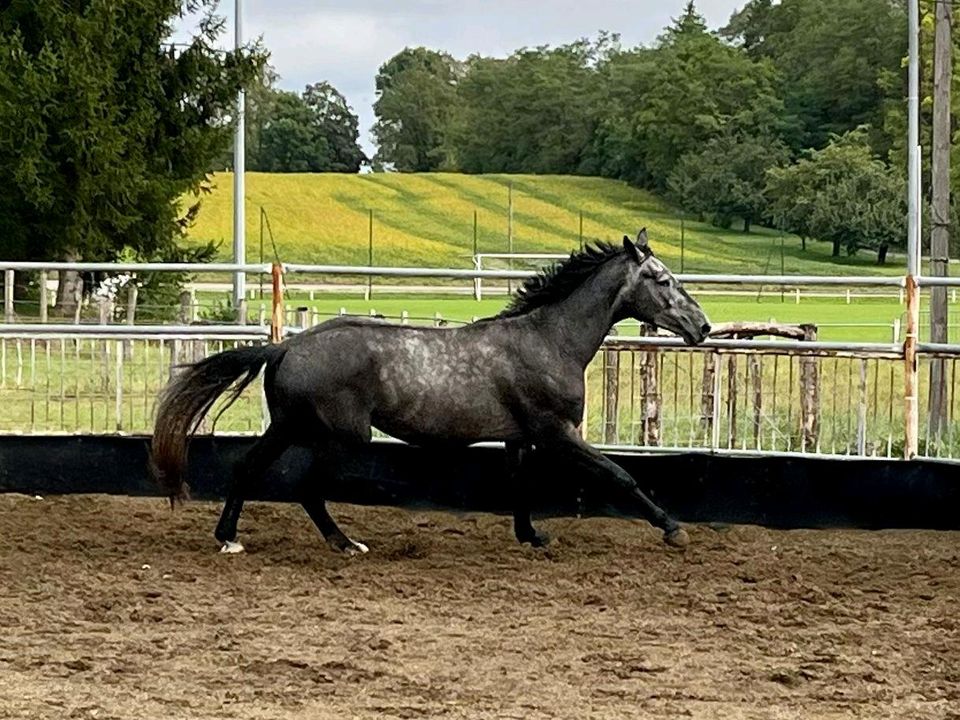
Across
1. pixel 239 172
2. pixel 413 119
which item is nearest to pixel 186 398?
pixel 239 172

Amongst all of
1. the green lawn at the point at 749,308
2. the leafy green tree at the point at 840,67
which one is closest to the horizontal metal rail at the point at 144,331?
the green lawn at the point at 749,308

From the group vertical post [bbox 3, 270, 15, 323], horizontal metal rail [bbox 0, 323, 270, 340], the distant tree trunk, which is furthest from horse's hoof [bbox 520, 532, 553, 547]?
the distant tree trunk

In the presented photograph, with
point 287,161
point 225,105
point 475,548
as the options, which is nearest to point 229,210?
point 287,161

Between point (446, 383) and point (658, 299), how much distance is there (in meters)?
1.30

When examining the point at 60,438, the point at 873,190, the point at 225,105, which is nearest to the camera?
the point at 60,438

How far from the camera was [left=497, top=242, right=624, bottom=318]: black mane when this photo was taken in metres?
9.05

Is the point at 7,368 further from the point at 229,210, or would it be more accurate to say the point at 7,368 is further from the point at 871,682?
the point at 229,210

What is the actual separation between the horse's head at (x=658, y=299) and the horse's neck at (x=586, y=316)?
0.32ft

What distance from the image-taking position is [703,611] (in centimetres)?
721

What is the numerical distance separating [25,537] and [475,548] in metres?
2.49

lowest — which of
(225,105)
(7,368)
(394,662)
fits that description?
(394,662)

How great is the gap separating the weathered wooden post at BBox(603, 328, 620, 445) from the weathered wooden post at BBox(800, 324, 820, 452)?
127cm

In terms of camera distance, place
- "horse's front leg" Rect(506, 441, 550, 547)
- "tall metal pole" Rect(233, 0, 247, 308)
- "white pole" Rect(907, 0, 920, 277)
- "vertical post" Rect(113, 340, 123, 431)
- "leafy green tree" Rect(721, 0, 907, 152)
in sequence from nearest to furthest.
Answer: "horse's front leg" Rect(506, 441, 550, 547) → "vertical post" Rect(113, 340, 123, 431) → "white pole" Rect(907, 0, 920, 277) → "tall metal pole" Rect(233, 0, 247, 308) → "leafy green tree" Rect(721, 0, 907, 152)

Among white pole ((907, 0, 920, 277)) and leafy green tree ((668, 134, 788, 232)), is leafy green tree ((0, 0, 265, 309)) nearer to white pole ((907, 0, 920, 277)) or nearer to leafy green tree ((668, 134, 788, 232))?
white pole ((907, 0, 920, 277))
